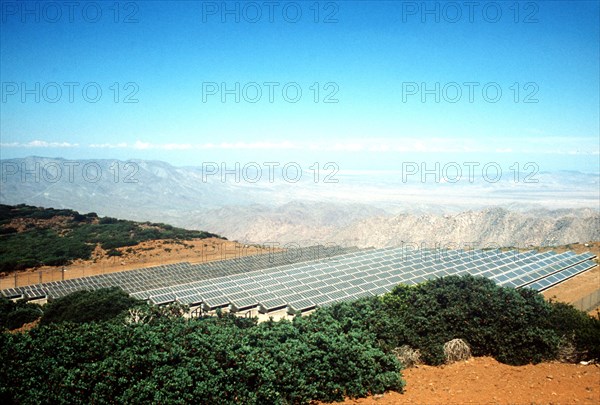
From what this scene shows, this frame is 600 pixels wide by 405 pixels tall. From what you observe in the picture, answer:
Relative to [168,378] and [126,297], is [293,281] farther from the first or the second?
[168,378]

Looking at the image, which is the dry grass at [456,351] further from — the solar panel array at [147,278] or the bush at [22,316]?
the solar panel array at [147,278]

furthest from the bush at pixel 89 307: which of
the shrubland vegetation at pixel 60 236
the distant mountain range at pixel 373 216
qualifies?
the distant mountain range at pixel 373 216

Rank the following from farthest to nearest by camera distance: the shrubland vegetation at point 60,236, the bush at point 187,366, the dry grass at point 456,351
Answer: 1. the shrubland vegetation at point 60,236
2. the dry grass at point 456,351
3. the bush at point 187,366

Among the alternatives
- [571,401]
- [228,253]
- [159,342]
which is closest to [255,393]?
[159,342]

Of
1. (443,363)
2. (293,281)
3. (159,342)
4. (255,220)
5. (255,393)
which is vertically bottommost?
(255,220)

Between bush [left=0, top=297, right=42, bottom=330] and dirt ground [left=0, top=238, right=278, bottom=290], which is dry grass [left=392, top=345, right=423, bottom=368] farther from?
dirt ground [left=0, top=238, right=278, bottom=290]

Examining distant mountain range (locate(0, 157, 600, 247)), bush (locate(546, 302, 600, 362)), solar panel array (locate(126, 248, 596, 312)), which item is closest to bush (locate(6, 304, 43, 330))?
solar panel array (locate(126, 248, 596, 312))
